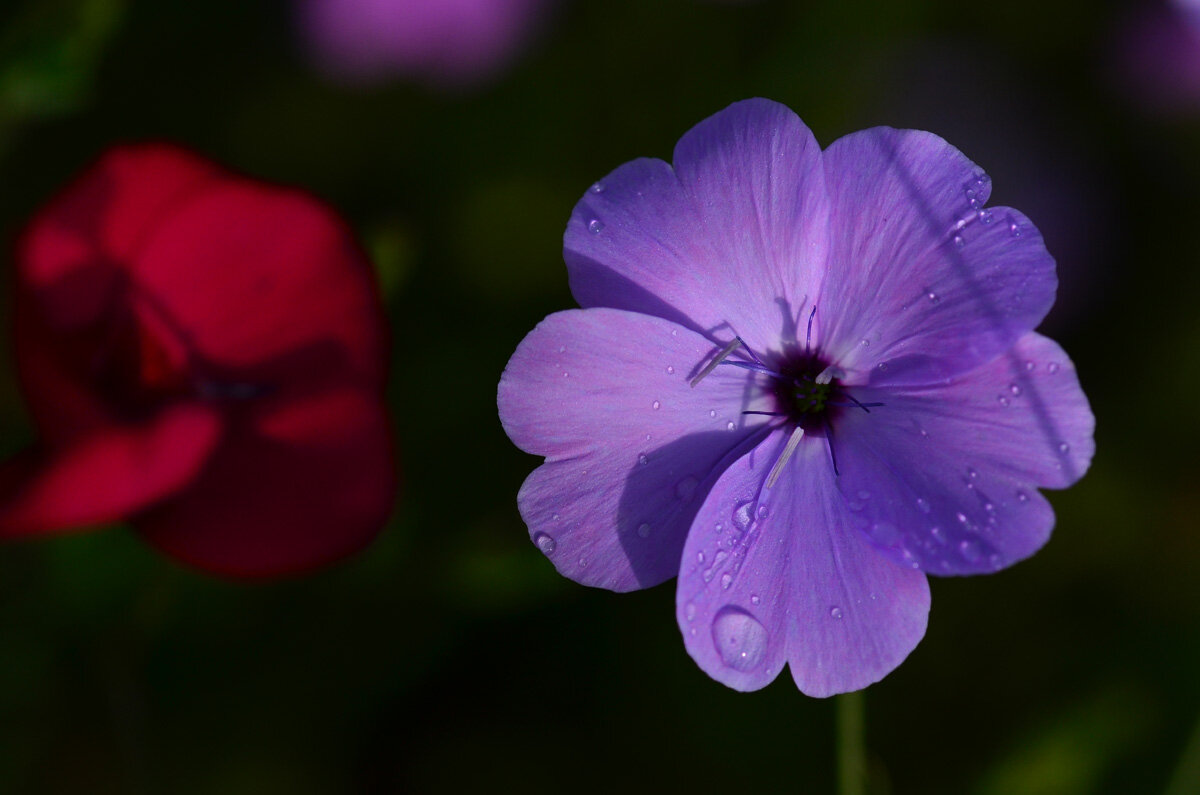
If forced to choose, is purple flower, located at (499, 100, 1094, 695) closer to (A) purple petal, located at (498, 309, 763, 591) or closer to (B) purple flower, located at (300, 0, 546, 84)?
(A) purple petal, located at (498, 309, 763, 591)

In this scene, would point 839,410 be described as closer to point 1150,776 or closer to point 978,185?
point 978,185

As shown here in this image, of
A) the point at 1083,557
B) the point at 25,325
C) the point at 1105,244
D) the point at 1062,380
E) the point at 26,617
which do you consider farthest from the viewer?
the point at 1105,244

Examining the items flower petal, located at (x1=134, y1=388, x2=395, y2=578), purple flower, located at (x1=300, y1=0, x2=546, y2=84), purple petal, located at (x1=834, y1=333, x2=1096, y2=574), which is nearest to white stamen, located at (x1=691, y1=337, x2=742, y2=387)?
purple petal, located at (x1=834, y1=333, x2=1096, y2=574)

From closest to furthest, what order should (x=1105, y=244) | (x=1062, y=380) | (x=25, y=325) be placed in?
(x=1062, y=380), (x=25, y=325), (x=1105, y=244)

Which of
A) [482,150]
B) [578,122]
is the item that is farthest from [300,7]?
[578,122]

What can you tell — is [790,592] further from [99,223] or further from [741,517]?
[99,223]

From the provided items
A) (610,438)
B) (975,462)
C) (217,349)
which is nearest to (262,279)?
(217,349)
